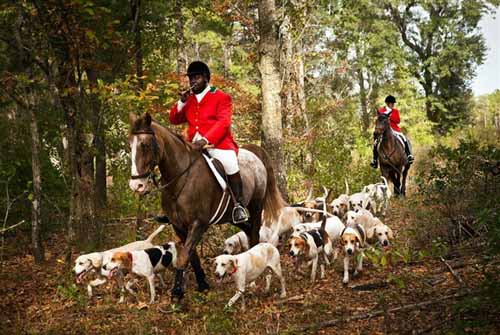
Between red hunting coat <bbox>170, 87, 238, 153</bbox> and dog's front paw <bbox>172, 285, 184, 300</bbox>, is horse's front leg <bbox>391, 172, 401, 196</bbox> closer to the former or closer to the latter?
red hunting coat <bbox>170, 87, 238, 153</bbox>

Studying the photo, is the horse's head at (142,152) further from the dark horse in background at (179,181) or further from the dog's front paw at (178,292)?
the dog's front paw at (178,292)

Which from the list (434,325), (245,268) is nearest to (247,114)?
(245,268)

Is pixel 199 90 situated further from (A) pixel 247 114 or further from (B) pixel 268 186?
(A) pixel 247 114

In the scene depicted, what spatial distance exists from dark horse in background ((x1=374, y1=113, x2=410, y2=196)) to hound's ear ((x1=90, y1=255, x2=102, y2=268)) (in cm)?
901

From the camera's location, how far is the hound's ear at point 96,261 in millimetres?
7664

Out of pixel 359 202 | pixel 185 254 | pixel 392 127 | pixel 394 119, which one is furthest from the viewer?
pixel 392 127

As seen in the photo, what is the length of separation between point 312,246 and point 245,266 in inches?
57.0

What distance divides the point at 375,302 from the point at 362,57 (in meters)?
31.9

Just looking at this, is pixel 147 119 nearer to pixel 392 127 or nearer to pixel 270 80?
pixel 270 80

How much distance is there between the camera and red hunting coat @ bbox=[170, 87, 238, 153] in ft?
24.7

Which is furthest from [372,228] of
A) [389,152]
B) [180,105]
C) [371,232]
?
[389,152]

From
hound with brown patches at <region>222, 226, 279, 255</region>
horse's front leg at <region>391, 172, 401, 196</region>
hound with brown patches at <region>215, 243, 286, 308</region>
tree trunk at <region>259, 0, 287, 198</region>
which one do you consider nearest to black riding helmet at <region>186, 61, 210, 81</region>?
hound with brown patches at <region>215, 243, 286, 308</region>

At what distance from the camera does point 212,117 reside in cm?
764

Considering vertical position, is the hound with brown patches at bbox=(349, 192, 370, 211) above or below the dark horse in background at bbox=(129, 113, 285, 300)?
below
